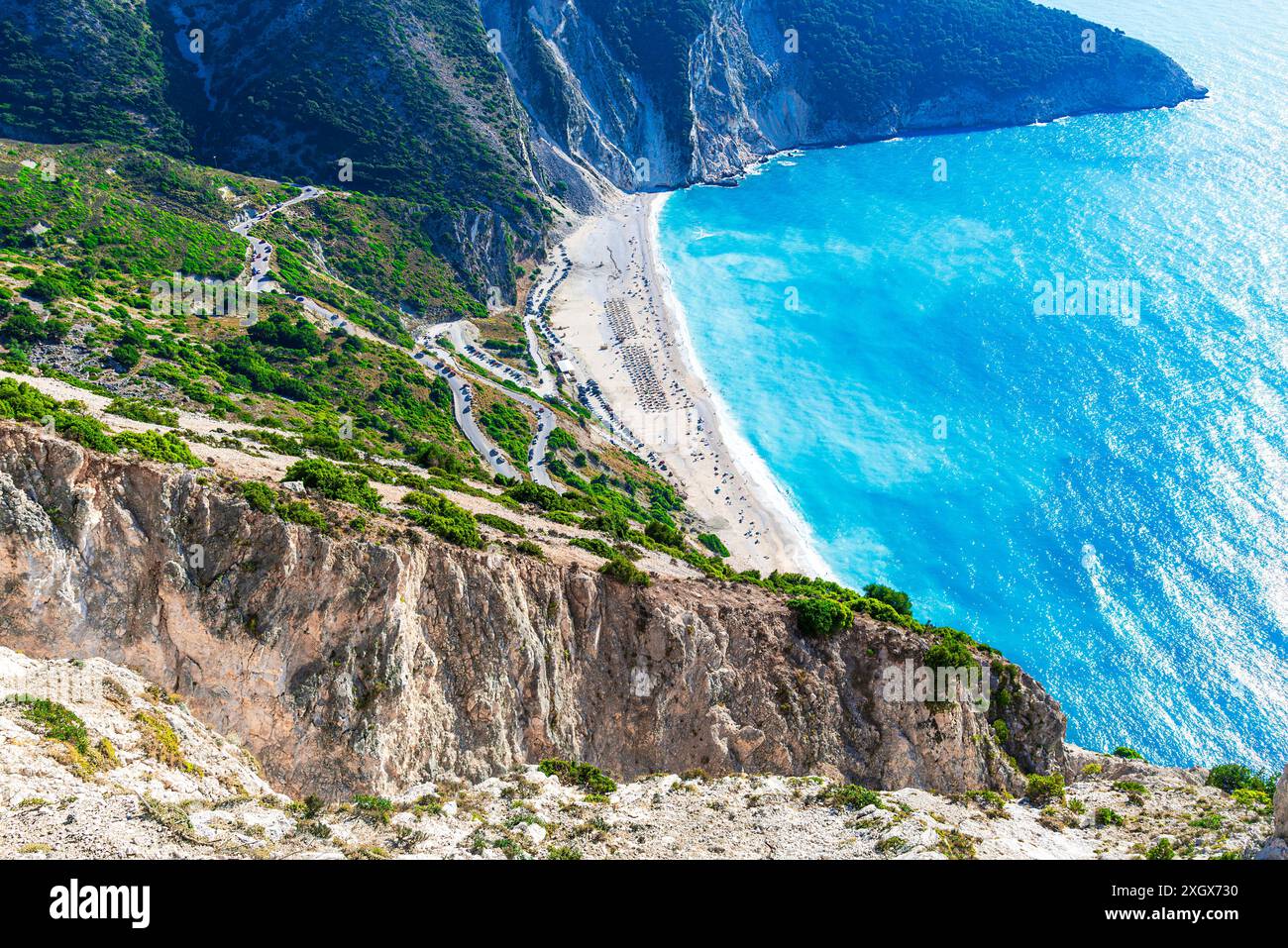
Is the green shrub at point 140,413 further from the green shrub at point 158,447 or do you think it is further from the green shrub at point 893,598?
the green shrub at point 893,598

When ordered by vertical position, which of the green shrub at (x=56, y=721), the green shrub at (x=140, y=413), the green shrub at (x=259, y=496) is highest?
the green shrub at (x=140, y=413)

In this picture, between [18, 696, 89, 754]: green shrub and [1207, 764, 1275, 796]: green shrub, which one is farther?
[1207, 764, 1275, 796]: green shrub

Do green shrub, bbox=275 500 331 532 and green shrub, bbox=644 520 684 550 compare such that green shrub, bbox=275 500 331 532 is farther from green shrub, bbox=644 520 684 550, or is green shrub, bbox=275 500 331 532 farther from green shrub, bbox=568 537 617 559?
green shrub, bbox=644 520 684 550

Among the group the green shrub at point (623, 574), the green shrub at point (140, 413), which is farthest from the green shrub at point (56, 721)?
the green shrub at point (623, 574)

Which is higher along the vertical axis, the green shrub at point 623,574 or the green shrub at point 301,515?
Result: the green shrub at point 301,515

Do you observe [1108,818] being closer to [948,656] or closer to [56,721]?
[948,656]

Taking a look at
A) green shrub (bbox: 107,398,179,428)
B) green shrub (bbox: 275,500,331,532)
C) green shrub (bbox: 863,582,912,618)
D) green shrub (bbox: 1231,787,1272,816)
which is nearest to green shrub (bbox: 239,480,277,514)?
green shrub (bbox: 275,500,331,532)

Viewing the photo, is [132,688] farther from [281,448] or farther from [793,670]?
[793,670]

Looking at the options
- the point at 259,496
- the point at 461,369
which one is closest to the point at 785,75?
the point at 461,369
